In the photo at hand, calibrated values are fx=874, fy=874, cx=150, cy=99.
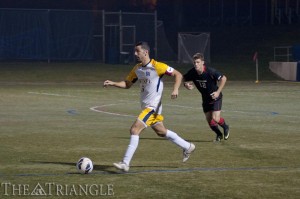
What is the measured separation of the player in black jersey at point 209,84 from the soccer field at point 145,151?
0.52 meters

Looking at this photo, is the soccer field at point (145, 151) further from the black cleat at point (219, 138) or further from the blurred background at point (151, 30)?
the blurred background at point (151, 30)

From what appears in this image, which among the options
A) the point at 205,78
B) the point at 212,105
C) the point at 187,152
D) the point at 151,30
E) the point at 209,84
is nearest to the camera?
the point at 187,152

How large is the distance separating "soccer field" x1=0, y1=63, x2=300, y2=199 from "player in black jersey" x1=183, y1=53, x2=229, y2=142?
1.70ft

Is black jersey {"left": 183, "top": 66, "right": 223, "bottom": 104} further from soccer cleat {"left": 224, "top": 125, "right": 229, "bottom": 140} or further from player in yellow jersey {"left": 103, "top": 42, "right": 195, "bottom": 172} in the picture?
player in yellow jersey {"left": 103, "top": 42, "right": 195, "bottom": 172}

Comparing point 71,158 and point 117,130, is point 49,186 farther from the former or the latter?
point 117,130

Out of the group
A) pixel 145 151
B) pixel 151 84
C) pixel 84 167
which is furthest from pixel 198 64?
pixel 84 167

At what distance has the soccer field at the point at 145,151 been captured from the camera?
12211mm

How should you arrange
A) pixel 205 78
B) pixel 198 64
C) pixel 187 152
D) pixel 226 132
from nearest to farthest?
pixel 187 152, pixel 198 64, pixel 205 78, pixel 226 132

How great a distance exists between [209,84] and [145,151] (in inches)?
97.2

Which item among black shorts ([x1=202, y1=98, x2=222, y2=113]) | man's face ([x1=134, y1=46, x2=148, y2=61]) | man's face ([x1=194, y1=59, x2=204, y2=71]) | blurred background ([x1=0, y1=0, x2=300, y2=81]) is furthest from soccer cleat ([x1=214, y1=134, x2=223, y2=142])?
blurred background ([x1=0, y1=0, x2=300, y2=81])

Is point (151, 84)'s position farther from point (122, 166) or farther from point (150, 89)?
point (122, 166)

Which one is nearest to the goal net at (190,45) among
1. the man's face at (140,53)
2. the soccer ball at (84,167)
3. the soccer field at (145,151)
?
the soccer field at (145,151)

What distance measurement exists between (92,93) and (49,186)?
79.7ft

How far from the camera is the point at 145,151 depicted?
16.8m
